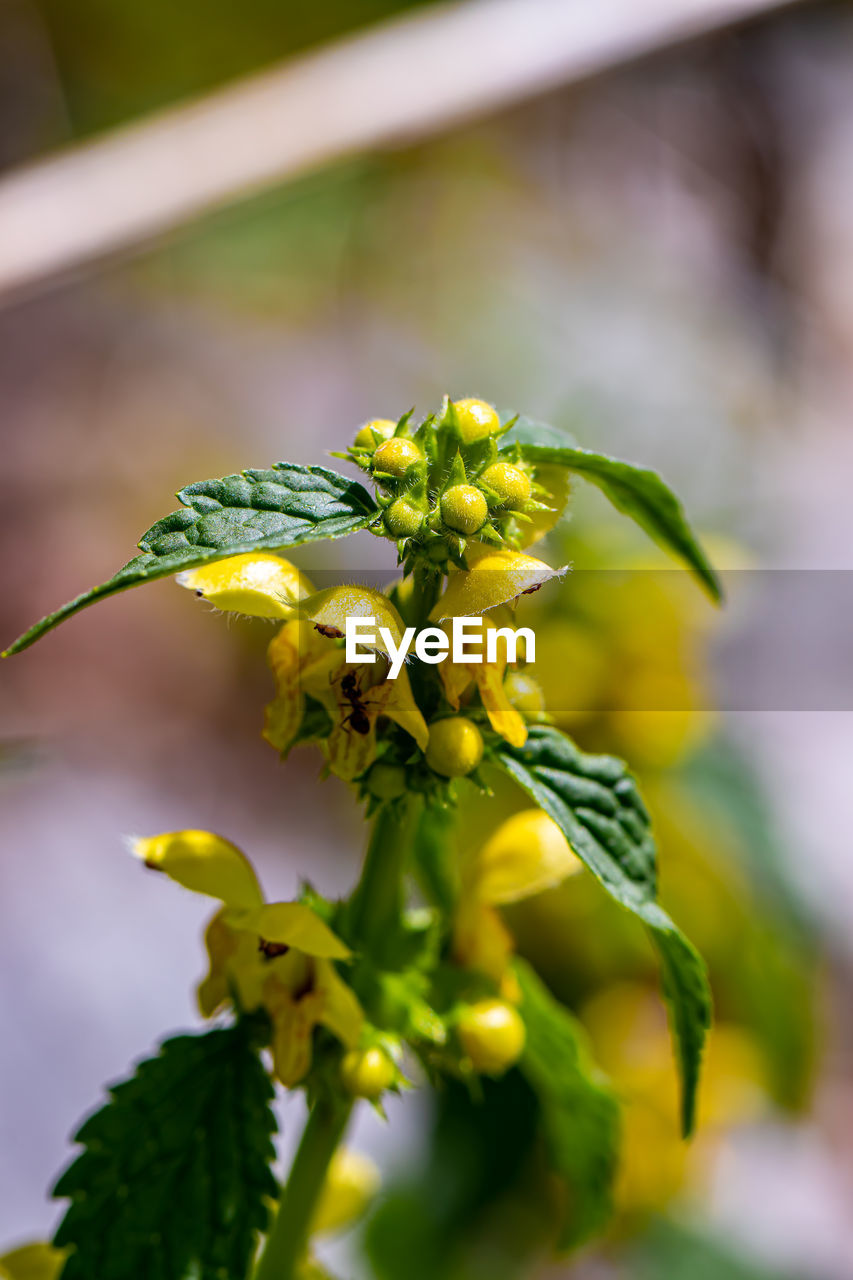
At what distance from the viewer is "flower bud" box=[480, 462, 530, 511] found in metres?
0.79

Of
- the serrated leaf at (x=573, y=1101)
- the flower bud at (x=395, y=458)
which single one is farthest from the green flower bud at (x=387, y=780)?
the serrated leaf at (x=573, y=1101)

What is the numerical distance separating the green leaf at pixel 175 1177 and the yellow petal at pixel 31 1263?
0.33 meters

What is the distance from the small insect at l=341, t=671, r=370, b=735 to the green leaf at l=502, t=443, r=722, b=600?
205mm

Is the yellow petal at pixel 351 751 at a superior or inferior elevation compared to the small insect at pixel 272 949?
superior

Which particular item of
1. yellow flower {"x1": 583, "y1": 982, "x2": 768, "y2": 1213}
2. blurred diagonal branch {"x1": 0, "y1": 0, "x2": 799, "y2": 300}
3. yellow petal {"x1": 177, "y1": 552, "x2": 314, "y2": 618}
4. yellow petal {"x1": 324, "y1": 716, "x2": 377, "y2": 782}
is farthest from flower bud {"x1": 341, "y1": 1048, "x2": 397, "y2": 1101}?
blurred diagonal branch {"x1": 0, "y1": 0, "x2": 799, "y2": 300}

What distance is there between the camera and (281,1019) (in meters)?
0.90

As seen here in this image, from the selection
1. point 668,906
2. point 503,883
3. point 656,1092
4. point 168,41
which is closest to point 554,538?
point 668,906

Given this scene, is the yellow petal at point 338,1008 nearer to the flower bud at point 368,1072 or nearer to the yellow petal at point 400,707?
the flower bud at point 368,1072

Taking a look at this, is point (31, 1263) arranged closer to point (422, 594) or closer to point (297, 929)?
point (297, 929)

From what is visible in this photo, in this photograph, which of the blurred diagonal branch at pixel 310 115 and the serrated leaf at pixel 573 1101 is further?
the blurred diagonal branch at pixel 310 115

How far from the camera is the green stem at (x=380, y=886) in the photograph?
2.93 feet

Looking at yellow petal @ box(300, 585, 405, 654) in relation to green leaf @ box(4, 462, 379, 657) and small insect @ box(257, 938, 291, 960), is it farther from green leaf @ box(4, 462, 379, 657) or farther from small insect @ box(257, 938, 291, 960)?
small insect @ box(257, 938, 291, 960)

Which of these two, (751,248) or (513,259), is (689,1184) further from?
(751,248)

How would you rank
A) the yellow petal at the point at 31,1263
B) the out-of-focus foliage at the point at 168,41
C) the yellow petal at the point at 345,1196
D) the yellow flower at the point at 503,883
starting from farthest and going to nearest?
the out-of-focus foliage at the point at 168,41, the yellow petal at the point at 345,1196, the yellow petal at the point at 31,1263, the yellow flower at the point at 503,883
